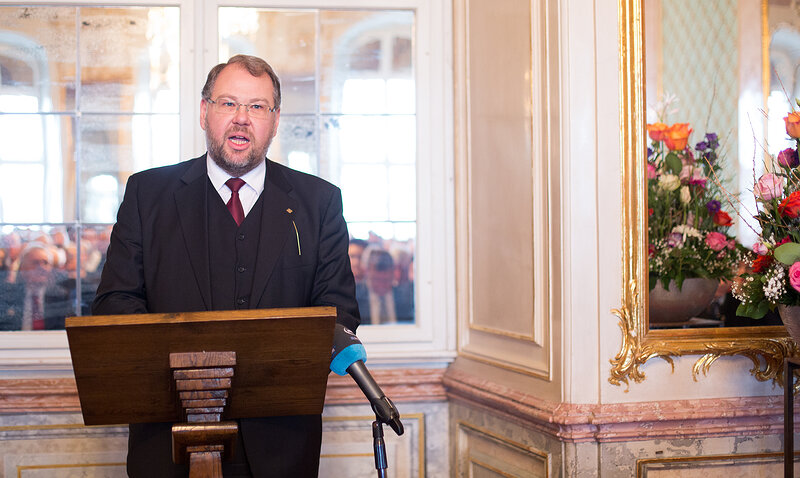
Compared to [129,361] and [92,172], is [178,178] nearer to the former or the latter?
[92,172]

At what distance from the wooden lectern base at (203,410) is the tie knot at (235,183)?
0.92 metres

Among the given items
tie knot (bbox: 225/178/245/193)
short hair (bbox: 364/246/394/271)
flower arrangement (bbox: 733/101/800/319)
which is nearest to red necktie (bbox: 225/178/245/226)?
tie knot (bbox: 225/178/245/193)

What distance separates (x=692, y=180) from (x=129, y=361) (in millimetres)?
1874

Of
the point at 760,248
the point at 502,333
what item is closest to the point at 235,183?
the point at 502,333

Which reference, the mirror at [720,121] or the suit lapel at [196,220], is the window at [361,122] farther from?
the mirror at [720,121]

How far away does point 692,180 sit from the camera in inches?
100

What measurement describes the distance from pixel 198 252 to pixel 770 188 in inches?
61.3

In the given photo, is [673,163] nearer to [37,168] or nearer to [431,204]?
[431,204]

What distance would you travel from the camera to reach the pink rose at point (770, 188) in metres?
2.15

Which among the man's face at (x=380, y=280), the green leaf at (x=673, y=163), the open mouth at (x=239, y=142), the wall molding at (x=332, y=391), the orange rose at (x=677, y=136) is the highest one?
the orange rose at (x=677, y=136)

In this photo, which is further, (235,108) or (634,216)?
(634,216)

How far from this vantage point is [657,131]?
2.48 meters

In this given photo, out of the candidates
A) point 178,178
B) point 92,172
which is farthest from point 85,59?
point 178,178

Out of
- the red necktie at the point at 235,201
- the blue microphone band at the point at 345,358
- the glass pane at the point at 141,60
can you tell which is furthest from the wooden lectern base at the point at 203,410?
the glass pane at the point at 141,60
